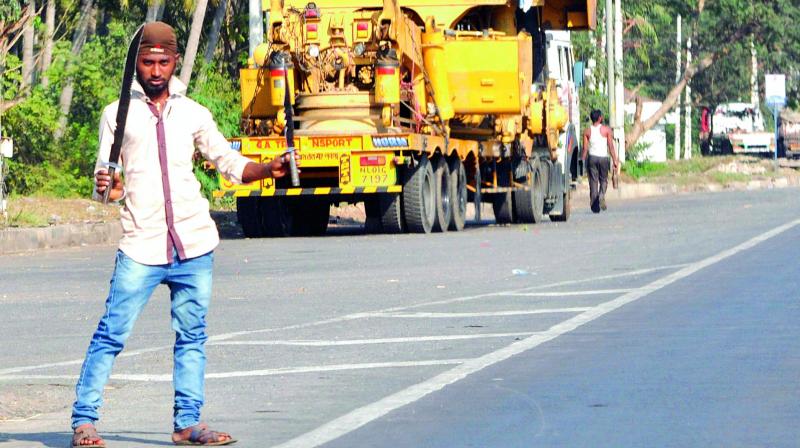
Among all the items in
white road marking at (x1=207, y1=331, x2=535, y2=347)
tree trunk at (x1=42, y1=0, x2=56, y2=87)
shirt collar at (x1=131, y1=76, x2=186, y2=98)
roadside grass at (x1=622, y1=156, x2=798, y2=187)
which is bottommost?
roadside grass at (x1=622, y1=156, x2=798, y2=187)

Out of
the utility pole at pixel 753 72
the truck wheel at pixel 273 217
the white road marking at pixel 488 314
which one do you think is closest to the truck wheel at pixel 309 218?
the truck wheel at pixel 273 217

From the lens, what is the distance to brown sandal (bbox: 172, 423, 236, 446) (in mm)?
8109

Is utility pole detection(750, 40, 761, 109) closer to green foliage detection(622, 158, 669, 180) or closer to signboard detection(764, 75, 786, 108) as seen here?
signboard detection(764, 75, 786, 108)

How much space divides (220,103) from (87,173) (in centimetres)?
271

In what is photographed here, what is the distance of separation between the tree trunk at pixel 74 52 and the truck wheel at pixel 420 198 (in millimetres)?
9748

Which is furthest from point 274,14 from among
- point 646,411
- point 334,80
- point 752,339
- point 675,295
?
point 646,411

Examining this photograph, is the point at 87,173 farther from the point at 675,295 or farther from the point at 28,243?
the point at 675,295

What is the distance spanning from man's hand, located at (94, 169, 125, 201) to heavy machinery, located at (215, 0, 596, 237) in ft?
53.9

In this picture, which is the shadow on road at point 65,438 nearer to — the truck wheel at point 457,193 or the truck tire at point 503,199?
the truck wheel at point 457,193

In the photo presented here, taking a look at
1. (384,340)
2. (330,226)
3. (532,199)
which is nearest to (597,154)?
(532,199)

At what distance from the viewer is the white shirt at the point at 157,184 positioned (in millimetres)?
8133

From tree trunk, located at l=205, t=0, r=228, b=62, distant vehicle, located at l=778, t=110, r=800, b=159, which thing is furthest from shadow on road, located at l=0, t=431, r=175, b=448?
distant vehicle, located at l=778, t=110, r=800, b=159

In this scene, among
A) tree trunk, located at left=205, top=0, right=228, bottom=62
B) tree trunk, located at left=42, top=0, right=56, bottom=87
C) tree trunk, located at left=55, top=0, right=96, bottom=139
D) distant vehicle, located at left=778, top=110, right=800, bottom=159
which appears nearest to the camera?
tree trunk, located at left=42, top=0, right=56, bottom=87

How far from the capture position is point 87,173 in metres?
33.9
